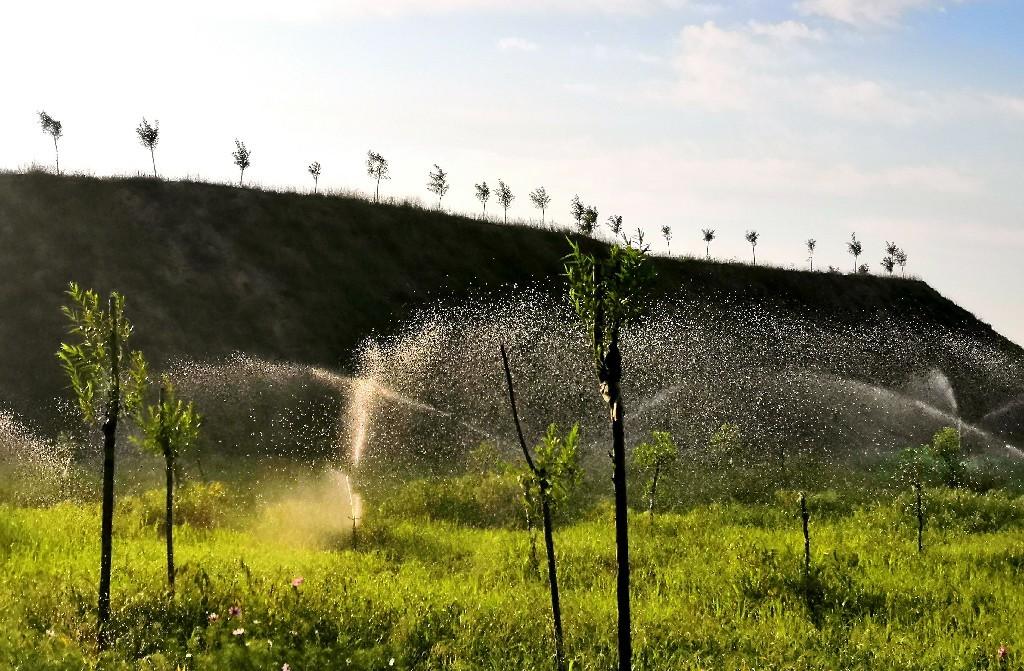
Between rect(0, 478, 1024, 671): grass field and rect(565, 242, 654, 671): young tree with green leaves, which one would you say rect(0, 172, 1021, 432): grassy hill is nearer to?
rect(0, 478, 1024, 671): grass field

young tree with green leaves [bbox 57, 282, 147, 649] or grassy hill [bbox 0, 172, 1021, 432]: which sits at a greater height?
grassy hill [bbox 0, 172, 1021, 432]

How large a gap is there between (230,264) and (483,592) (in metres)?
40.0

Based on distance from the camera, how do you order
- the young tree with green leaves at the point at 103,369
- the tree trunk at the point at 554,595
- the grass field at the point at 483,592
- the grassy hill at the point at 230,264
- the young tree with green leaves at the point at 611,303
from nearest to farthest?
1. the young tree with green leaves at the point at 611,303
2. the tree trunk at the point at 554,595
3. the grass field at the point at 483,592
4. the young tree with green leaves at the point at 103,369
5. the grassy hill at the point at 230,264

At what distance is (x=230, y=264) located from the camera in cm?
4900

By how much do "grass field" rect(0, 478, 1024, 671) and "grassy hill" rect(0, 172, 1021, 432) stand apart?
74.9 feet

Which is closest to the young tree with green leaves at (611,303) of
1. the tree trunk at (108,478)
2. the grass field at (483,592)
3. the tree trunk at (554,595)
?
the tree trunk at (554,595)

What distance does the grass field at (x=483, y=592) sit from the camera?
11406 millimetres

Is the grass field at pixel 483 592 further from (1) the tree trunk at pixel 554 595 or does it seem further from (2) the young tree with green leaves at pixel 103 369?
(2) the young tree with green leaves at pixel 103 369

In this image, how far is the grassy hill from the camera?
41.3 metres

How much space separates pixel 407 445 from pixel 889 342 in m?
56.1

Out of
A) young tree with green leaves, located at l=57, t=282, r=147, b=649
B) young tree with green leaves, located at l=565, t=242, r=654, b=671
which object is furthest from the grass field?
young tree with green leaves, located at l=565, t=242, r=654, b=671

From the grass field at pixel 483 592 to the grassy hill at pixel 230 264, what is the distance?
22840 mm

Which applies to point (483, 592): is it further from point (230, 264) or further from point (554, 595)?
point (230, 264)

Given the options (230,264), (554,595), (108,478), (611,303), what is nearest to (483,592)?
(554,595)
